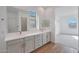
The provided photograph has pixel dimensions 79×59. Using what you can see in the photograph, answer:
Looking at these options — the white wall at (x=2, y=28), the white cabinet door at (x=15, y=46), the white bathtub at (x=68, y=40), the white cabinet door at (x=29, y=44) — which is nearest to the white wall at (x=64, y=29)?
the white bathtub at (x=68, y=40)

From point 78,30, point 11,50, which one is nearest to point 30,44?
point 11,50

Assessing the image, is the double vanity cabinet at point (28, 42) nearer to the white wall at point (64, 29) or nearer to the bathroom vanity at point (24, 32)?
the bathroom vanity at point (24, 32)

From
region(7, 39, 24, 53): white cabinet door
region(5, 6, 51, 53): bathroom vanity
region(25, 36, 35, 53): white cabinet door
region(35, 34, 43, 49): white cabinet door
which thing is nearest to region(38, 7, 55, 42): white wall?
region(5, 6, 51, 53): bathroom vanity

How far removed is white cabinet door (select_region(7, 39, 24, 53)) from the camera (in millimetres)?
1631

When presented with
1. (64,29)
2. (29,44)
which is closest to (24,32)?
(29,44)

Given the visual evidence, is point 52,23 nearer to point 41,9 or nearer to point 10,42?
point 41,9

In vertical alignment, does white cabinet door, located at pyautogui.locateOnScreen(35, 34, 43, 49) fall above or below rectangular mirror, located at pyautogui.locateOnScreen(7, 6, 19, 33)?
below

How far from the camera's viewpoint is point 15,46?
1.66m

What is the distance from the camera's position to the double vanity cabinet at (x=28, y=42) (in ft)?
5.40

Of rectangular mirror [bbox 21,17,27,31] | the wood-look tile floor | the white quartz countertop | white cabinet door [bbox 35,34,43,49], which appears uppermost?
rectangular mirror [bbox 21,17,27,31]

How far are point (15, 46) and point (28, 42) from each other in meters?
0.22

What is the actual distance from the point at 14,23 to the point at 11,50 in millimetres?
440

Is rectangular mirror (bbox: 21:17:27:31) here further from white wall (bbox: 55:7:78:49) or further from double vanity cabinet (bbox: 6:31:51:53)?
white wall (bbox: 55:7:78:49)
